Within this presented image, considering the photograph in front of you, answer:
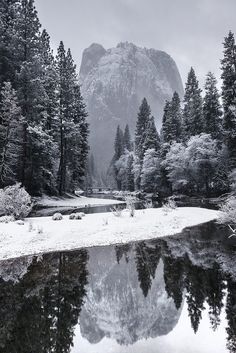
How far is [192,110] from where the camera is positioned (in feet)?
159

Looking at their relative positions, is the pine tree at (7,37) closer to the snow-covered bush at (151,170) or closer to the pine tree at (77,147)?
the pine tree at (77,147)

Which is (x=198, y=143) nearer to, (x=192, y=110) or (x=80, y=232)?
(x=192, y=110)

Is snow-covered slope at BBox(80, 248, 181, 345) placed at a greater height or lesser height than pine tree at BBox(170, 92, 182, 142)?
lesser

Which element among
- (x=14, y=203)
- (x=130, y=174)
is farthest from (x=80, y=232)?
(x=130, y=174)

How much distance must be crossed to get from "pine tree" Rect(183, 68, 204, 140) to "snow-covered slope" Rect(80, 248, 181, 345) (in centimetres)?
4164

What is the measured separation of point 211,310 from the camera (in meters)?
6.86

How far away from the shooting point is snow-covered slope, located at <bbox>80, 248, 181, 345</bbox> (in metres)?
6.22

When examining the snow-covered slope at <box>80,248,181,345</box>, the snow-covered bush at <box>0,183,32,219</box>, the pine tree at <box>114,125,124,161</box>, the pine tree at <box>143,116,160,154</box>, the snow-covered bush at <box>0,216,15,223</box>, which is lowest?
the snow-covered slope at <box>80,248,181,345</box>

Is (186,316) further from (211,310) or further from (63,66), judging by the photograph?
(63,66)

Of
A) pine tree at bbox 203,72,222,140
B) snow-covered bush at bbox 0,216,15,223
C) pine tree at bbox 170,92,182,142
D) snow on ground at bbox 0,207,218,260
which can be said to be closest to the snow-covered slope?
snow on ground at bbox 0,207,218,260

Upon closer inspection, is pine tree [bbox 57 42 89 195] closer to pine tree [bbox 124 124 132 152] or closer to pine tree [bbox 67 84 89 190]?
pine tree [bbox 67 84 89 190]

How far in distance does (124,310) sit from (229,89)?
35347 mm

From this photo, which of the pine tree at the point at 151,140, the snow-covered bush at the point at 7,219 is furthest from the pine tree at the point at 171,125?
the snow-covered bush at the point at 7,219

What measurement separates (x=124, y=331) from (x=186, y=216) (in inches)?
648
